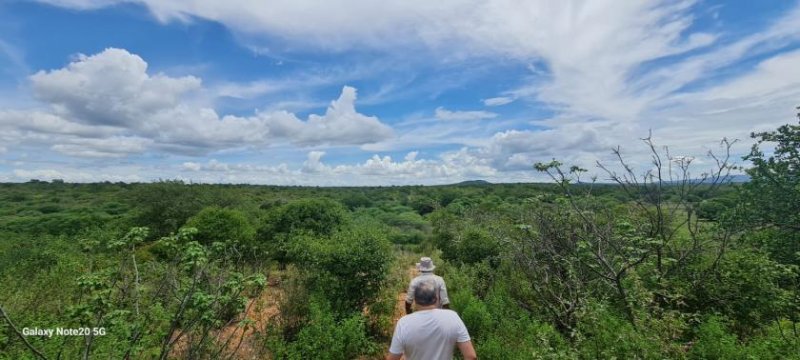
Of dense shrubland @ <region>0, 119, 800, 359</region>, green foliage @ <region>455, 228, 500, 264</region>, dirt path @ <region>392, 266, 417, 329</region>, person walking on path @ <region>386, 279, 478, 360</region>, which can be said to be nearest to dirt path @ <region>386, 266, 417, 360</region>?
dirt path @ <region>392, 266, 417, 329</region>

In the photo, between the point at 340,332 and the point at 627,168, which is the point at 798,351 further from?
the point at 340,332

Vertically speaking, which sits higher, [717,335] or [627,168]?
[627,168]

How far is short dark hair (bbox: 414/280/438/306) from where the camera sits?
277cm

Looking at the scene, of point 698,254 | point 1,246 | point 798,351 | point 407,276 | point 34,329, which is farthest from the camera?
point 1,246

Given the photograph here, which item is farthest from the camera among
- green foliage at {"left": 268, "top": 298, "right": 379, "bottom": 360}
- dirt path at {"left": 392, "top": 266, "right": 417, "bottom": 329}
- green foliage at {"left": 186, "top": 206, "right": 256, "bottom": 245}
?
green foliage at {"left": 186, "top": 206, "right": 256, "bottom": 245}

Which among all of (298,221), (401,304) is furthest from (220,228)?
(401,304)

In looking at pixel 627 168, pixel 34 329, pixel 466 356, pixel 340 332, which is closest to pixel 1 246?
pixel 34 329

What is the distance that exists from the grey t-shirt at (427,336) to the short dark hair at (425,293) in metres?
0.07

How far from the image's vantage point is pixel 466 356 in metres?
2.77

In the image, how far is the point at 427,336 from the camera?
2723 millimetres

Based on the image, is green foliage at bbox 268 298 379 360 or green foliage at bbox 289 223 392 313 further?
green foliage at bbox 289 223 392 313

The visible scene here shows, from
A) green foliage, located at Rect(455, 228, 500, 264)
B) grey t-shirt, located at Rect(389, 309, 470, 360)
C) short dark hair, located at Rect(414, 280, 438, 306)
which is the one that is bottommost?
green foliage, located at Rect(455, 228, 500, 264)

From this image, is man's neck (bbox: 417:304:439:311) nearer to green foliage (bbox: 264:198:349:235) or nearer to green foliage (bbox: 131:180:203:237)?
green foliage (bbox: 264:198:349:235)

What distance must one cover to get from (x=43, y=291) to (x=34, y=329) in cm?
198
